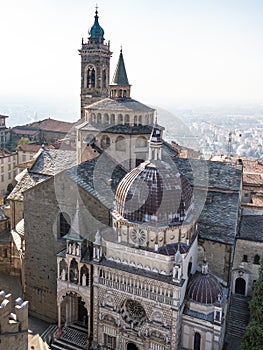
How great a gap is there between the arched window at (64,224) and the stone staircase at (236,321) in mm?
13773

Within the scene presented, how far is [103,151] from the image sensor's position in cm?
3169

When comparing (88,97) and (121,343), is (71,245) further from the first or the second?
(88,97)

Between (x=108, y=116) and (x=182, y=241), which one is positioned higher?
(x=108, y=116)

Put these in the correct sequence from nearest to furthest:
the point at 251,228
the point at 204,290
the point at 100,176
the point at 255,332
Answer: the point at 255,332
the point at 204,290
the point at 100,176
the point at 251,228

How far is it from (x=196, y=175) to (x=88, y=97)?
29.2 m

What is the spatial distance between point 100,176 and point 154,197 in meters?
7.04

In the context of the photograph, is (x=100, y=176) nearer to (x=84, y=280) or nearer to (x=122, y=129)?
(x=122, y=129)

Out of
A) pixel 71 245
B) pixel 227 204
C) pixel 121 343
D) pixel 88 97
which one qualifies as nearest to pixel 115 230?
pixel 71 245

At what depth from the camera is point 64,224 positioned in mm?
26703

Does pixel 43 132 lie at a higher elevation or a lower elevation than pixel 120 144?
lower

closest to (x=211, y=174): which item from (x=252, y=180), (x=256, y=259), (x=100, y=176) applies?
(x=256, y=259)

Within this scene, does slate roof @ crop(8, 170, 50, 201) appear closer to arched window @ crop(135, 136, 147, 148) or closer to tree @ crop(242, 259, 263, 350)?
arched window @ crop(135, 136, 147, 148)

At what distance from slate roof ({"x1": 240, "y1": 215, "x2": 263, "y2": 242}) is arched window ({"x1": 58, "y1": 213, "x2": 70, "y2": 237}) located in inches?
547

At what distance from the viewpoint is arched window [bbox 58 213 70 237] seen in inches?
1035
